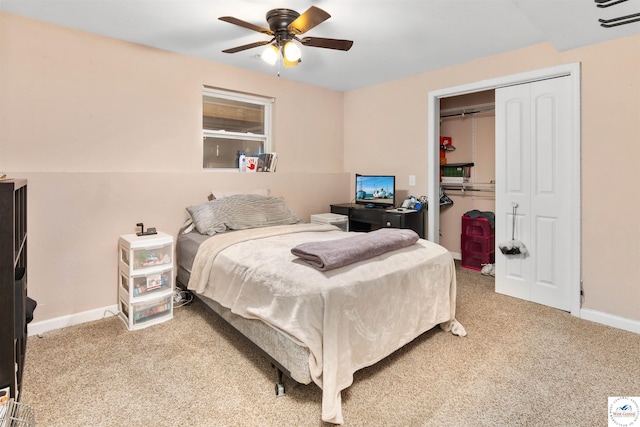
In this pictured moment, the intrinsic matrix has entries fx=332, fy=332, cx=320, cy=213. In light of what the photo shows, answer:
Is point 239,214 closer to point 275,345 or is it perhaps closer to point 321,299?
point 275,345

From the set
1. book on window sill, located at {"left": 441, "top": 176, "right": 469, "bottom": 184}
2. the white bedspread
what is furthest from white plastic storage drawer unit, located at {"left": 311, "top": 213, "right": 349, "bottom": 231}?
book on window sill, located at {"left": 441, "top": 176, "right": 469, "bottom": 184}

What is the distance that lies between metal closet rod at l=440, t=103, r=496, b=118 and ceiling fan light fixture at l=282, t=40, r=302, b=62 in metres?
2.95

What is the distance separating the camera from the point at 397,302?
1961 mm

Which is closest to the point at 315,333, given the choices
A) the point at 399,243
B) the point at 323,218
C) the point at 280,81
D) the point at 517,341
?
the point at 399,243

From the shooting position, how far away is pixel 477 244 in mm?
4133

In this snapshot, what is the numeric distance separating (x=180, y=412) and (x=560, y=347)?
2407mm

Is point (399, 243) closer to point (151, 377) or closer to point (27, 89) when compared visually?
point (151, 377)

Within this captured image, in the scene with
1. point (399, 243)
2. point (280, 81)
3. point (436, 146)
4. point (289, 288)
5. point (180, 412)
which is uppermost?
point (280, 81)

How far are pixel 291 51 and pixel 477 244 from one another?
320 cm

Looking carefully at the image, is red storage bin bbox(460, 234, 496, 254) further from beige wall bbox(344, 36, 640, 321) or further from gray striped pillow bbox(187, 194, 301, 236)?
gray striped pillow bbox(187, 194, 301, 236)

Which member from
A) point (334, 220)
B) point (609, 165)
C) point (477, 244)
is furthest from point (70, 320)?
point (609, 165)

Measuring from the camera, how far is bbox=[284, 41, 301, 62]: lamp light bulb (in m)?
2.31

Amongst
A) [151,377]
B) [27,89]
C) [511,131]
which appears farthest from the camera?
[511,131]

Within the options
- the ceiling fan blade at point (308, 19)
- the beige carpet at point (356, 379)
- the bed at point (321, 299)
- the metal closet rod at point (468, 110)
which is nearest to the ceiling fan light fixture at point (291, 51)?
A: the ceiling fan blade at point (308, 19)
